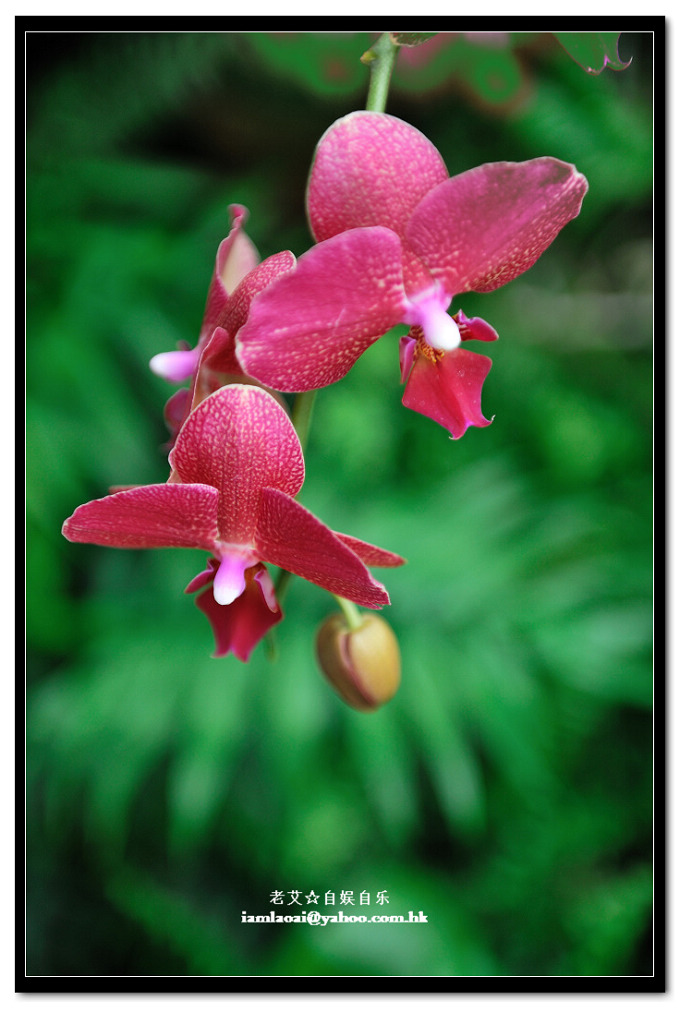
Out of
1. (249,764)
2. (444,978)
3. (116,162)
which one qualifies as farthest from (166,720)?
(116,162)

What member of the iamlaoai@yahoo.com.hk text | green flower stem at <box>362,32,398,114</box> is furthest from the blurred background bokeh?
green flower stem at <box>362,32,398,114</box>

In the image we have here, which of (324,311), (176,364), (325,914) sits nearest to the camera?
(324,311)

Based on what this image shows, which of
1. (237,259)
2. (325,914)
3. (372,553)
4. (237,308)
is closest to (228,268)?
(237,259)

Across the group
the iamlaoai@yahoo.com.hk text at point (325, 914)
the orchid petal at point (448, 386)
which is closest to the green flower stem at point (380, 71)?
the orchid petal at point (448, 386)

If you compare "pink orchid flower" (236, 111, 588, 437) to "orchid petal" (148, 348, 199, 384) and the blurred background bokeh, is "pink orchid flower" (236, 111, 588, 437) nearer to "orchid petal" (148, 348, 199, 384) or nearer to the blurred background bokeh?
"orchid petal" (148, 348, 199, 384)

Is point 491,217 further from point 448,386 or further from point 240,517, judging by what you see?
point 240,517

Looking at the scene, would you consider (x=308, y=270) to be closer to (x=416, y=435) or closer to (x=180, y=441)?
(x=180, y=441)

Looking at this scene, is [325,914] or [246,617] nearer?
[246,617]
